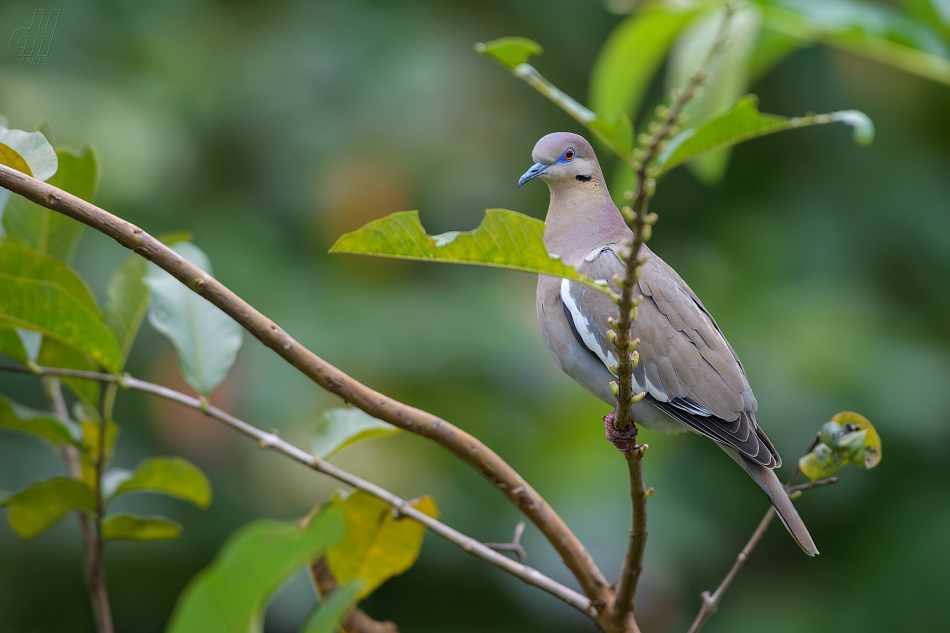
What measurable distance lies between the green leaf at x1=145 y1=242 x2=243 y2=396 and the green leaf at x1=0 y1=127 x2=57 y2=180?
0.36m

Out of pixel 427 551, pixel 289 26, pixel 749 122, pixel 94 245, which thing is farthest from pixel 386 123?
pixel 749 122

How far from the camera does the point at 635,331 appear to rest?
1625 mm

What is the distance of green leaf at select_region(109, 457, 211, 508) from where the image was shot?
53.3 inches

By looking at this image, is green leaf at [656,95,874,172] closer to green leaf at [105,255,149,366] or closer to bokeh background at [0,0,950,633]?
green leaf at [105,255,149,366]

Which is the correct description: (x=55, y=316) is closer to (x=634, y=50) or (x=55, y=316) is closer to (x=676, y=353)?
(x=676, y=353)

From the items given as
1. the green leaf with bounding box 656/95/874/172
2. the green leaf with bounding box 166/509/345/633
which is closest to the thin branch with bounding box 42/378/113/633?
the green leaf with bounding box 166/509/345/633

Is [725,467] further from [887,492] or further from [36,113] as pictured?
[36,113]

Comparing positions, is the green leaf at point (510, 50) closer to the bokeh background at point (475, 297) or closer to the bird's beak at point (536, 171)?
the bird's beak at point (536, 171)

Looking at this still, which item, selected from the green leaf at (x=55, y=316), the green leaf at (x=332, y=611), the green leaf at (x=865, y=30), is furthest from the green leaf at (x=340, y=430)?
the green leaf at (x=865, y=30)

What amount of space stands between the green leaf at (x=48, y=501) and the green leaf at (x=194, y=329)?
0.24 meters

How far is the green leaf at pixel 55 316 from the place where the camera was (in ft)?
3.71

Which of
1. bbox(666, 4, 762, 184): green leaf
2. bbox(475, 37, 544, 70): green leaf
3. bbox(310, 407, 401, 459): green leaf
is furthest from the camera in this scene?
bbox(666, 4, 762, 184): green leaf

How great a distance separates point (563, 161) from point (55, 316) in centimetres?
91

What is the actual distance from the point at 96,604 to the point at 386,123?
11.3ft
